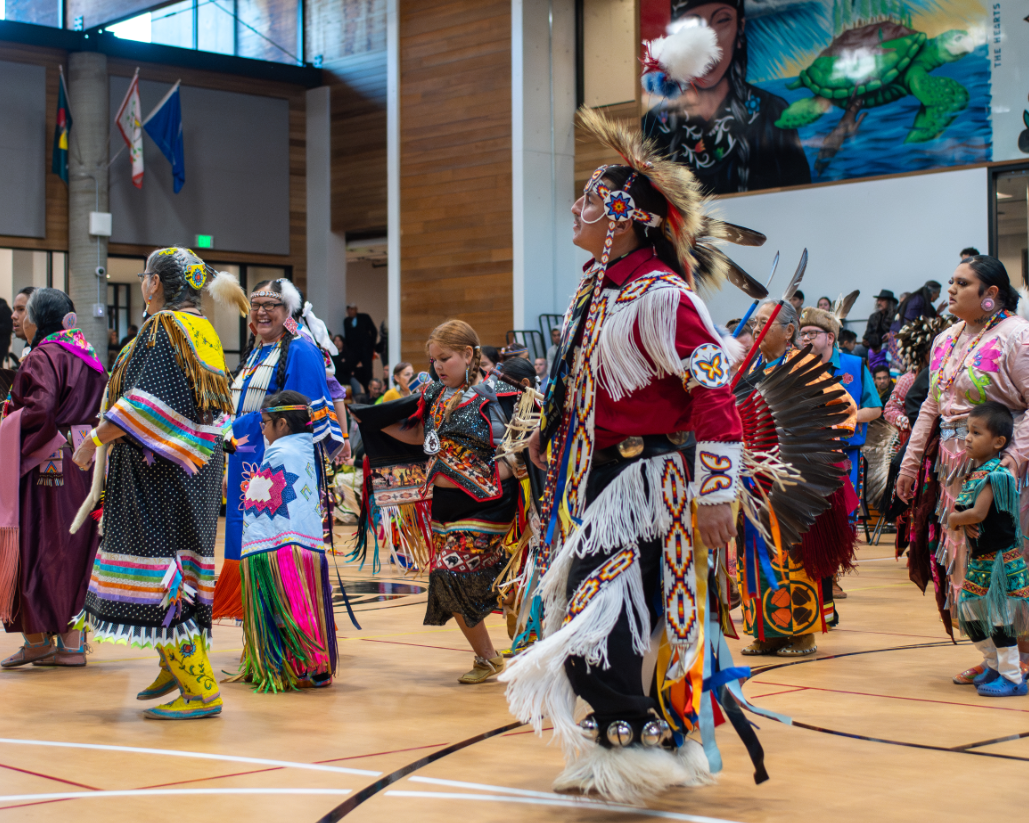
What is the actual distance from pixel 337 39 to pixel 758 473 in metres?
16.5

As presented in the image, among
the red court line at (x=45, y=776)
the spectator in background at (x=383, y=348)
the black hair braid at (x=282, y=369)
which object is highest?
the spectator in background at (x=383, y=348)

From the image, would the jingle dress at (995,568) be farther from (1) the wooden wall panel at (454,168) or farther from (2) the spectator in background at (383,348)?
(2) the spectator in background at (383,348)

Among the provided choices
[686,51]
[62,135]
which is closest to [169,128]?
[62,135]

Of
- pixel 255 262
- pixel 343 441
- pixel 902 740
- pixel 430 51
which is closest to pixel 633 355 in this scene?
pixel 902 740

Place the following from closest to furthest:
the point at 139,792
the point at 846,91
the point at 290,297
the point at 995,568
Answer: the point at 139,792
the point at 995,568
the point at 290,297
the point at 846,91

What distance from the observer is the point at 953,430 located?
4133mm

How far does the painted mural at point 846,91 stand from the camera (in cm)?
1098

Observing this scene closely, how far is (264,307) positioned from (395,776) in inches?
85.9

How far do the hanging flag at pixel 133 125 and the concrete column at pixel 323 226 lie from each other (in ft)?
9.71

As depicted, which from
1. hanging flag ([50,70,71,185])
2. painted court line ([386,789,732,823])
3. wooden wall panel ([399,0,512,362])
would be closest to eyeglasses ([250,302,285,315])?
painted court line ([386,789,732,823])

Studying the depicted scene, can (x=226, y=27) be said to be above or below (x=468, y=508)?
above

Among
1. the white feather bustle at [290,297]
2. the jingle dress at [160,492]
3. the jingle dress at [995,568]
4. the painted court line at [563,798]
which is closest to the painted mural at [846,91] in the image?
the white feather bustle at [290,297]

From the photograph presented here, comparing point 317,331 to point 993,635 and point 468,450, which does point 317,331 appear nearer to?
point 468,450

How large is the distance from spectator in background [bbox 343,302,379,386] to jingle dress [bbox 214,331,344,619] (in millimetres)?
12699
